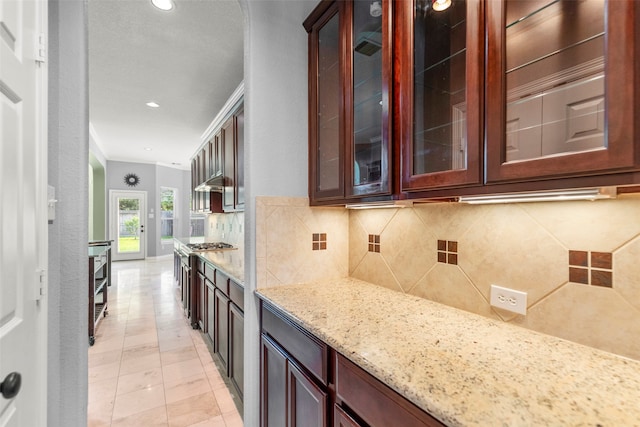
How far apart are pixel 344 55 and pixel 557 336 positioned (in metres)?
1.43

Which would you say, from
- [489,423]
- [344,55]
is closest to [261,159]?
[344,55]

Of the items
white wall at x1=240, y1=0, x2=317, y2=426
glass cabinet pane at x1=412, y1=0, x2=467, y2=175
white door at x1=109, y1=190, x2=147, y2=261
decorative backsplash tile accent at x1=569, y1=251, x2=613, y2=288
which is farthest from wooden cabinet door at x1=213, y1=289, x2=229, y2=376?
white door at x1=109, y1=190, x2=147, y2=261

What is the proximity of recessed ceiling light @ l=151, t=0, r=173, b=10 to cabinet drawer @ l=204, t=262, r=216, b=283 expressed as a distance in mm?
1977

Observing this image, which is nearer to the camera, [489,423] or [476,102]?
[489,423]

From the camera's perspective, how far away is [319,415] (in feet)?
3.37

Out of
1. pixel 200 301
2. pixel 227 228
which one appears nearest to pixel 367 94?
pixel 200 301

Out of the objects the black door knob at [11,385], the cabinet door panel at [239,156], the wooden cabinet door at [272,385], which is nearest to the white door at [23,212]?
the black door knob at [11,385]

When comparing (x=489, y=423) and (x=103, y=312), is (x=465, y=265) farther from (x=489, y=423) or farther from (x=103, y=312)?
(x=103, y=312)

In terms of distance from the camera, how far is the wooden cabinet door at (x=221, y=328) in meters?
2.20

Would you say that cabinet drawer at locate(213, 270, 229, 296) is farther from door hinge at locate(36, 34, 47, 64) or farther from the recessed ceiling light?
the recessed ceiling light

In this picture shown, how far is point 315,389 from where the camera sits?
1.05 metres

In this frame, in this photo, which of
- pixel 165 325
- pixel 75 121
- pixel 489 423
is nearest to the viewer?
pixel 489 423

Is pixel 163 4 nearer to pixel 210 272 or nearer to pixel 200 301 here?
pixel 210 272

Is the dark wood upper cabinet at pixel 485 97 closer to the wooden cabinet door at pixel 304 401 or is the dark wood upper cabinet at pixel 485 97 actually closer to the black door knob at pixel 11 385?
the wooden cabinet door at pixel 304 401
